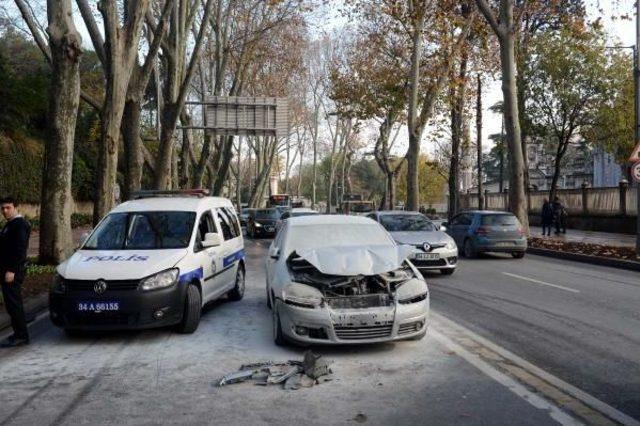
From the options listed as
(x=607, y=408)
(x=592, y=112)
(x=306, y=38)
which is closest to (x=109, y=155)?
(x=607, y=408)

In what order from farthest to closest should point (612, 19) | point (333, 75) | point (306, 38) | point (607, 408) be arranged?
point (333, 75), point (306, 38), point (612, 19), point (607, 408)

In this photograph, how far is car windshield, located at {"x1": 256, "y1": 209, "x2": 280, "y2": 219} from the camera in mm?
31297

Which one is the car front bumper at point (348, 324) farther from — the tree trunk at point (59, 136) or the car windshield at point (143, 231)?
the tree trunk at point (59, 136)

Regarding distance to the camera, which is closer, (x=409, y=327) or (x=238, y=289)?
(x=409, y=327)

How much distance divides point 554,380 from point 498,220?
521 inches

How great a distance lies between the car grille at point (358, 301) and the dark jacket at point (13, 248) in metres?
3.43

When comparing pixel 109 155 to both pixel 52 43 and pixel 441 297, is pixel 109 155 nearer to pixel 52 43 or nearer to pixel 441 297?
pixel 52 43

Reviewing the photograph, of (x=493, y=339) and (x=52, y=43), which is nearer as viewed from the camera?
(x=493, y=339)

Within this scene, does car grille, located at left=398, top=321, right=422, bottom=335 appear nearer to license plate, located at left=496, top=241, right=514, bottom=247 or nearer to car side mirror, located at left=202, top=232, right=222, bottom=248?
car side mirror, located at left=202, top=232, right=222, bottom=248

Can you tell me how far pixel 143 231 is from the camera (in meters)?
8.62

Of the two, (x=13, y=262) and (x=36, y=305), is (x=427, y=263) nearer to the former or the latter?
(x=36, y=305)

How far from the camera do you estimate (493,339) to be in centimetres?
732

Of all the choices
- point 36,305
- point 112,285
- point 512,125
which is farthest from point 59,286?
point 512,125

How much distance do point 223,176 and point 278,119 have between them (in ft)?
20.6
